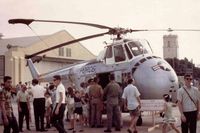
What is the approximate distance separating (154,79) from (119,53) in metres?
2.10

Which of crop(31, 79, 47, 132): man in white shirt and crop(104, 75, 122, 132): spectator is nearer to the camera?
crop(104, 75, 122, 132): spectator

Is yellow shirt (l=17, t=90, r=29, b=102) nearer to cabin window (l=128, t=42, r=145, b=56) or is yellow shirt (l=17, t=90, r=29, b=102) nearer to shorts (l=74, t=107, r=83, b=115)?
shorts (l=74, t=107, r=83, b=115)

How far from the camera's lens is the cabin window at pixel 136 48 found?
1827cm

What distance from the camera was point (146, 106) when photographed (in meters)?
17.2

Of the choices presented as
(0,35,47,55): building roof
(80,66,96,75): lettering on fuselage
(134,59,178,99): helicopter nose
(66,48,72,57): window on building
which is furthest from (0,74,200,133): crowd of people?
(66,48,72,57): window on building

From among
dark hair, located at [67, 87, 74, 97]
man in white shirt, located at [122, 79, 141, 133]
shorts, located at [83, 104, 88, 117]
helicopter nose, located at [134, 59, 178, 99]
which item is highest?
helicopter nose, located at [134, 59, 178, 99]

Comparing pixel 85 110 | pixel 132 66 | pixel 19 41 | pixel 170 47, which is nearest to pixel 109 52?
pixel 132 66

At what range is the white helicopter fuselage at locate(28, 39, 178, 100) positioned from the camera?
56.3ft

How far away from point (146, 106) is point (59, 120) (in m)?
4.65

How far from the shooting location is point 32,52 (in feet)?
208

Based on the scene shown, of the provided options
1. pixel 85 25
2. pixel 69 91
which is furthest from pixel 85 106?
pixel 85 25

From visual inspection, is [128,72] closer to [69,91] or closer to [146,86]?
[146,86]

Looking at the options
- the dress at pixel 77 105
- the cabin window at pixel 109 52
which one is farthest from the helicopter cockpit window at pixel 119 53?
the dress at pixel 77 105

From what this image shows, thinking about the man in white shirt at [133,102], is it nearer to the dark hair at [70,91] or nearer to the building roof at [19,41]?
the dark hair at [70,91]
